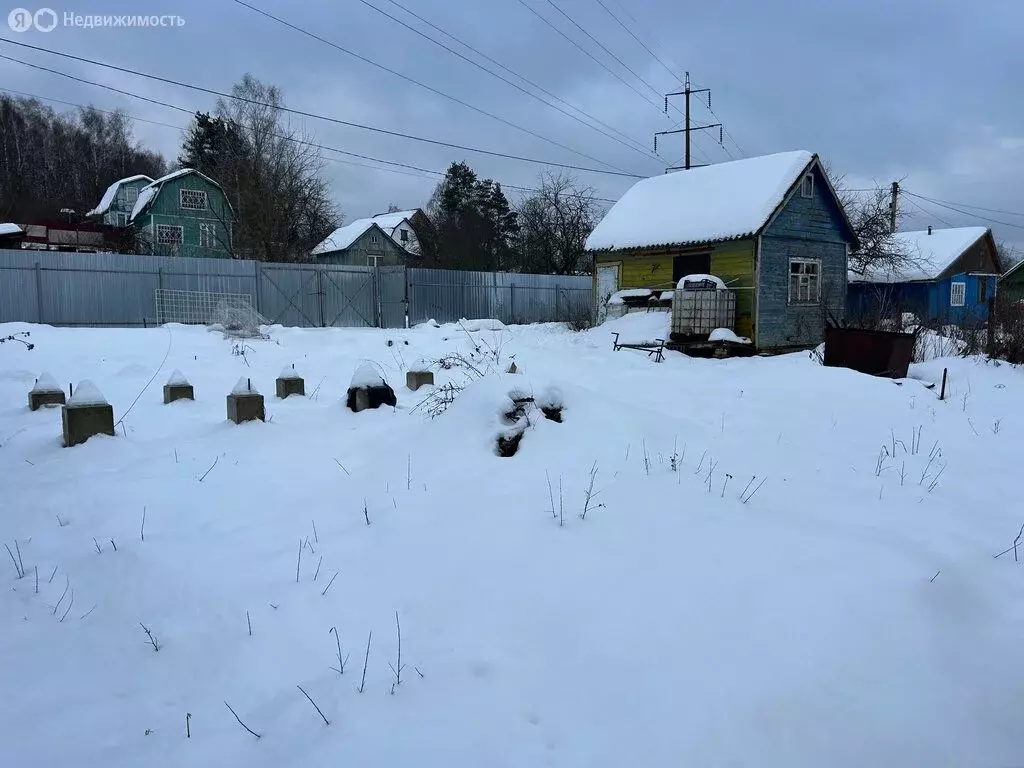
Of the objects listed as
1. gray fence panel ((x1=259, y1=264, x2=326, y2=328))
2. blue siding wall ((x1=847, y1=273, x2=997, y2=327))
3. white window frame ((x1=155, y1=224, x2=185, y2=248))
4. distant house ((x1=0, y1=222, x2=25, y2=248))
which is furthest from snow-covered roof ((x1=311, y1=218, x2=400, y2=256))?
blue siding wall ((x1=847, y1=273, x2=997, y2=327))

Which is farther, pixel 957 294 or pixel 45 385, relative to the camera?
pixel 957 294

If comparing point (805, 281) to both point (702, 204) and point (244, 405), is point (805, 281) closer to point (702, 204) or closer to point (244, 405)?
point (702, 204)

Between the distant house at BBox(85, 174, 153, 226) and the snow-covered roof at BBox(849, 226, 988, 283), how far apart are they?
1573 inches

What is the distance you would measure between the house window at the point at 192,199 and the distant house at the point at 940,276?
3410 cm

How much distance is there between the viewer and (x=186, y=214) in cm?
3716

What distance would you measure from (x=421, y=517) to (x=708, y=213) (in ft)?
53.6

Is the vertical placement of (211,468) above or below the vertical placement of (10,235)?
below

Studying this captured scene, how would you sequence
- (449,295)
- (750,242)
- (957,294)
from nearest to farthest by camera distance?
1. (750,242)
2. (449,295)
3. (957,294)

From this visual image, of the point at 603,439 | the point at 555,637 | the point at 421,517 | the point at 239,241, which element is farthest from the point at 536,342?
the point at 239,241

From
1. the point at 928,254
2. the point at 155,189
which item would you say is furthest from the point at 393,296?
the point at 928,254

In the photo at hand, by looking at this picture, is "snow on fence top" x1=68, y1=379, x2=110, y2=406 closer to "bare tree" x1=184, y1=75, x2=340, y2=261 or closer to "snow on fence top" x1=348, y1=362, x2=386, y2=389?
"snow on fence top" x1=348, y1=362, x2=386, y2=389

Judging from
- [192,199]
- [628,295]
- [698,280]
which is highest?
[192,199]

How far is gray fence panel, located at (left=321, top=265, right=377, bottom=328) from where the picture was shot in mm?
20734

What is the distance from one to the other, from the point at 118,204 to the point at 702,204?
1431 inches
